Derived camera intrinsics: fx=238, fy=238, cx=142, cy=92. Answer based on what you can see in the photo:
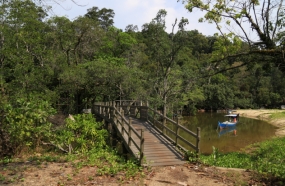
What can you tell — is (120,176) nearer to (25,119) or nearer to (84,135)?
(25,119)

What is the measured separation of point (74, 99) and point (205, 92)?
3362 centimetres

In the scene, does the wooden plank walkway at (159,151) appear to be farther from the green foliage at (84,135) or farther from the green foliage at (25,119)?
the green foliage at (25,119)

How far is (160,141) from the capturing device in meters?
10.2

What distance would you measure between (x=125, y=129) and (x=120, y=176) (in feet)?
12.8

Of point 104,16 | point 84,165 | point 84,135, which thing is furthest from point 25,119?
point 104,16

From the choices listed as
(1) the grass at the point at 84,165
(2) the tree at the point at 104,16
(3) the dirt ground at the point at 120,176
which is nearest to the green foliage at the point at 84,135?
(1) the grass at the point at 84,165

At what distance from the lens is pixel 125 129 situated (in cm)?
1065

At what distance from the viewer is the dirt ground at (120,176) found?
6.34 metres

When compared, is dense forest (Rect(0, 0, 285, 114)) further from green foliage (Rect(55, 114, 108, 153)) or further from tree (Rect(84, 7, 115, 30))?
tree (Rect(84, 7, 115, 30))

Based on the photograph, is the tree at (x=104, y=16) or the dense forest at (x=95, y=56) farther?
the tree at (x=104, y=16)

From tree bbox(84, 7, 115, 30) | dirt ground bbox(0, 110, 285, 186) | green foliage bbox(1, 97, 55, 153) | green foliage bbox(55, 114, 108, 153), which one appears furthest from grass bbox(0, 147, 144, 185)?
tree bbox(84, 7, 115, 30)

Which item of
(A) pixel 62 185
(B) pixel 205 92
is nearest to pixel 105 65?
(A) pixel 62 185

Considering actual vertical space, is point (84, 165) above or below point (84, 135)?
below

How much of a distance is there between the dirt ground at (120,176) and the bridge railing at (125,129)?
3.54 feet
